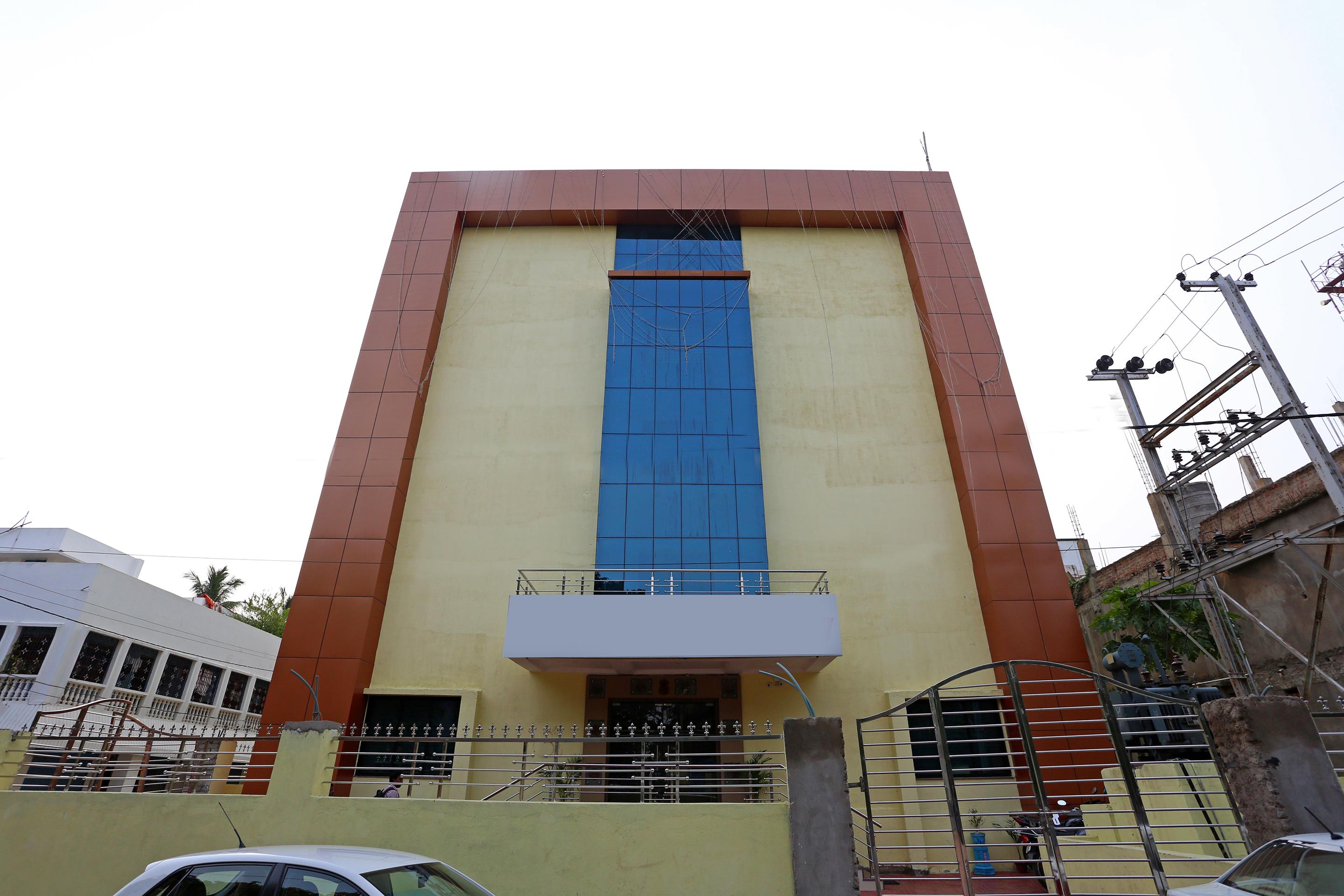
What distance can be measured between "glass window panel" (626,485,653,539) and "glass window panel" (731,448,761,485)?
2.03m

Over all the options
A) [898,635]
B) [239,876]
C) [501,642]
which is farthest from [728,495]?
[239,876]

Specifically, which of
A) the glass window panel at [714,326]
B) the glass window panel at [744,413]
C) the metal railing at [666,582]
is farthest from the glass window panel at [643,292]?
the metal railing at [666,582]

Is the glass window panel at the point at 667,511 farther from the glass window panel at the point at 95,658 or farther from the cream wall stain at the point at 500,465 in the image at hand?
the glass window panel at the point at 95,658

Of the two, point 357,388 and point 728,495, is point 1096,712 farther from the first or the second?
point 357,388

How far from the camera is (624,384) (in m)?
17.1

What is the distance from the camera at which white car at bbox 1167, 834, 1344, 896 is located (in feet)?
16.1

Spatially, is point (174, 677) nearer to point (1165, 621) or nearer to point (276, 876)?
point (276, 876)

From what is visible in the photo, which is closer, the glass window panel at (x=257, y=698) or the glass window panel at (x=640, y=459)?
the glass window panel at (x=640, y=459)

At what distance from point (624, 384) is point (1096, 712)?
12.0m

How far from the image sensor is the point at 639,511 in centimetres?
1568

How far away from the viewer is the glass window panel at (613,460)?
1602 centimetres

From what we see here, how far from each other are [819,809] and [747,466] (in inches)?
389

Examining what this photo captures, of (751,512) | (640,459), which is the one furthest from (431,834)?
(640,459)

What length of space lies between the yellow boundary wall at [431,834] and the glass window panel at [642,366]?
10.8 meters
